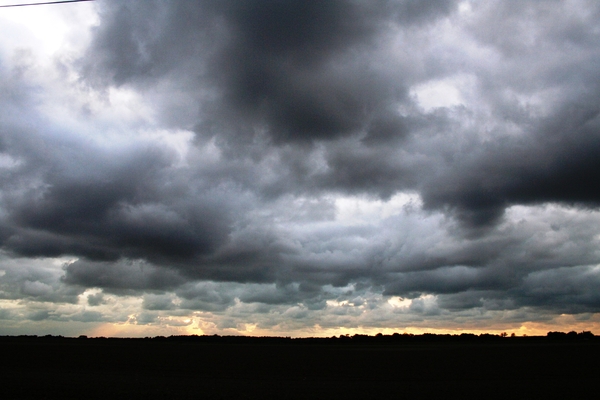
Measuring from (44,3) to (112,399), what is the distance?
86.9 ft

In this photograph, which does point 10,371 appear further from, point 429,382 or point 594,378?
point 594,378

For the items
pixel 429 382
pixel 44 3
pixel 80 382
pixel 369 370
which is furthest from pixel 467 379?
pixel 44 3

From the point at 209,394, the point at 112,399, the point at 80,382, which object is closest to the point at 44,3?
the point at 112,399

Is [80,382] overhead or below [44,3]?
below

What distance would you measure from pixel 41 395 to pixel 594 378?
173 ft

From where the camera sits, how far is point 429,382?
144 feet

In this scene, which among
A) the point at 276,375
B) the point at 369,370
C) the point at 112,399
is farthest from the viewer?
the point at 369,370

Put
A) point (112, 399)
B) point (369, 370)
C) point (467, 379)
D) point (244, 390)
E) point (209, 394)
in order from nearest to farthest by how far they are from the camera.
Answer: point (112, 399), point (209, 394), point (244, 390), point (467, 379), point (369, 370)

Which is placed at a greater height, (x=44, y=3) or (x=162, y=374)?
(x=44, y=3)

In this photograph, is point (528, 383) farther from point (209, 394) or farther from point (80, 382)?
point (80, 382)

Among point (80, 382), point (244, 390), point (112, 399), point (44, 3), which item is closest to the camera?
point (44, 3)

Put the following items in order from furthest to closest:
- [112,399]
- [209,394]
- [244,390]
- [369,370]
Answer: [369,370] < [244,390] < [209,394] < [112,399]

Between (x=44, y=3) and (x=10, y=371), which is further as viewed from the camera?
(x=10, y=371)

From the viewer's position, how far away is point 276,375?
5144 cm
